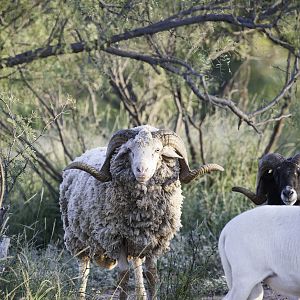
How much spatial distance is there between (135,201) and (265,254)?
2.06 m

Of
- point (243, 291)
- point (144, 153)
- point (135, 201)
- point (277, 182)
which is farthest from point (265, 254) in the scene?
point (277, 182)

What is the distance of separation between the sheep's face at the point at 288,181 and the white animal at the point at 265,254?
1.73 metres

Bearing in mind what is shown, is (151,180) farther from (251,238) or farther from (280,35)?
(280,35)

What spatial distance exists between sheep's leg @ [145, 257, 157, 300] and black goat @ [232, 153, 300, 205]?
102 cm

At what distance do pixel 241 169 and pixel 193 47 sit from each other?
307 centimetres

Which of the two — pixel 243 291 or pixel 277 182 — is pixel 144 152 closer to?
pixel 277 182

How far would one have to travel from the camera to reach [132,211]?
8.49 meters

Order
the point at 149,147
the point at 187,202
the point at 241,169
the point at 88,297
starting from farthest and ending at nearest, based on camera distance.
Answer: the point at 241,169
the point at 187,202
the point at 149,147
the point at 88,297

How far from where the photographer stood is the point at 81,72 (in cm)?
1287

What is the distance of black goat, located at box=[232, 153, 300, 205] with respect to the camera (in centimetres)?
866

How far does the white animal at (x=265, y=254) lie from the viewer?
6.64m

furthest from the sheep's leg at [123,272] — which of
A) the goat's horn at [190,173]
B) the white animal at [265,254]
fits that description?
the white animal at [265,254]

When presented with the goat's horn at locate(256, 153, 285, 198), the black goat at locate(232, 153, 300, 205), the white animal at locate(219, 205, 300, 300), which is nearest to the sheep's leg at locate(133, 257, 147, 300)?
the black goat at locate(232, 153, 300, 205)

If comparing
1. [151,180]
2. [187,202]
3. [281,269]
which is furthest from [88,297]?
[187,202]
